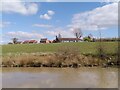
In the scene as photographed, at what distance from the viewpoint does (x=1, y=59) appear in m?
21.7

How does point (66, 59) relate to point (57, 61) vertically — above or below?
above

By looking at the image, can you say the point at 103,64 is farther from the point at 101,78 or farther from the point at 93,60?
the point at 101,78

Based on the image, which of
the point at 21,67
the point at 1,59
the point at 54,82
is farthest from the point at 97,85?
the point at 1,59

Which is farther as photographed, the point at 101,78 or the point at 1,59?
the point at 1,59

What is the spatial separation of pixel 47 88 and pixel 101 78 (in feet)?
13.2

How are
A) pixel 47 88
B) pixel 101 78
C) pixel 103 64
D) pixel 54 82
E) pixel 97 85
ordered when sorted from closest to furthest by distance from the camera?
pixel 47 88
pixel 97 85
pixel 54 82
pixel 101 78
pixel 103 64

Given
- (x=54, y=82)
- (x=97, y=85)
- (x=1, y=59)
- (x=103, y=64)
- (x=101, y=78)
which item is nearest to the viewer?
(x=97, y=85)

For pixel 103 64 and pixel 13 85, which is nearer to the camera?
pixel 13 85

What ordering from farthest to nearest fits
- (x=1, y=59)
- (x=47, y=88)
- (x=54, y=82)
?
(x=1, y=59) → (x=54, y=82) → (x=47, y=88)

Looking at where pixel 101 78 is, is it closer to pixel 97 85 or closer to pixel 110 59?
pixel 97 85

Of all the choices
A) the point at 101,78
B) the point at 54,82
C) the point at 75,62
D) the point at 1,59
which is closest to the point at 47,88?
the point at 54,82

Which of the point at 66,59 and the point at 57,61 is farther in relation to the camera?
the point at 66,59

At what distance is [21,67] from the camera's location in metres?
20.5

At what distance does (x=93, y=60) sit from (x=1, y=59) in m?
6.77
